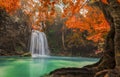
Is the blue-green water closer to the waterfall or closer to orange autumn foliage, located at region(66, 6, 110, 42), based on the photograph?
orange autumn foliage, located at region(66, 6, 110, 42)

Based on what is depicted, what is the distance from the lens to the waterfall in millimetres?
24056

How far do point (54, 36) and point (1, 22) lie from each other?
9.05 metres

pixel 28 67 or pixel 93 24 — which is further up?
pixel 93 24

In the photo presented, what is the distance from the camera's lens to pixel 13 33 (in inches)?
855

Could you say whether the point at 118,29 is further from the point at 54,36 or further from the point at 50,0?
the point at 54,36

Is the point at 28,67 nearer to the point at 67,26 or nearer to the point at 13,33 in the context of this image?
the point at 67,26

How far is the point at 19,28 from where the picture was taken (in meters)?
22.7

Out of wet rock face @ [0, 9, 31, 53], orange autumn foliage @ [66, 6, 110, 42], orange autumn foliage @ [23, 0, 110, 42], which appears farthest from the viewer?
wet rock face @ [0, 9, 31, 53]

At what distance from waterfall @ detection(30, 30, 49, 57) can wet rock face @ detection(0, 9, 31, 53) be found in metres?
1.09

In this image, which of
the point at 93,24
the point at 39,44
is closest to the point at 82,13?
the point at 93,24

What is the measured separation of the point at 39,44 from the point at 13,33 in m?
4.55

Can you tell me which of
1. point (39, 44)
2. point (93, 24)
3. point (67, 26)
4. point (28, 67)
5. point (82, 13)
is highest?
point (82, 13)

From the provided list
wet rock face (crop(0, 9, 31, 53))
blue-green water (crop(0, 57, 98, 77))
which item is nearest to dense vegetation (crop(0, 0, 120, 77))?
wet rock face (crop(0, 9, 31, 53))

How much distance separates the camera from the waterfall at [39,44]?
2406cm
